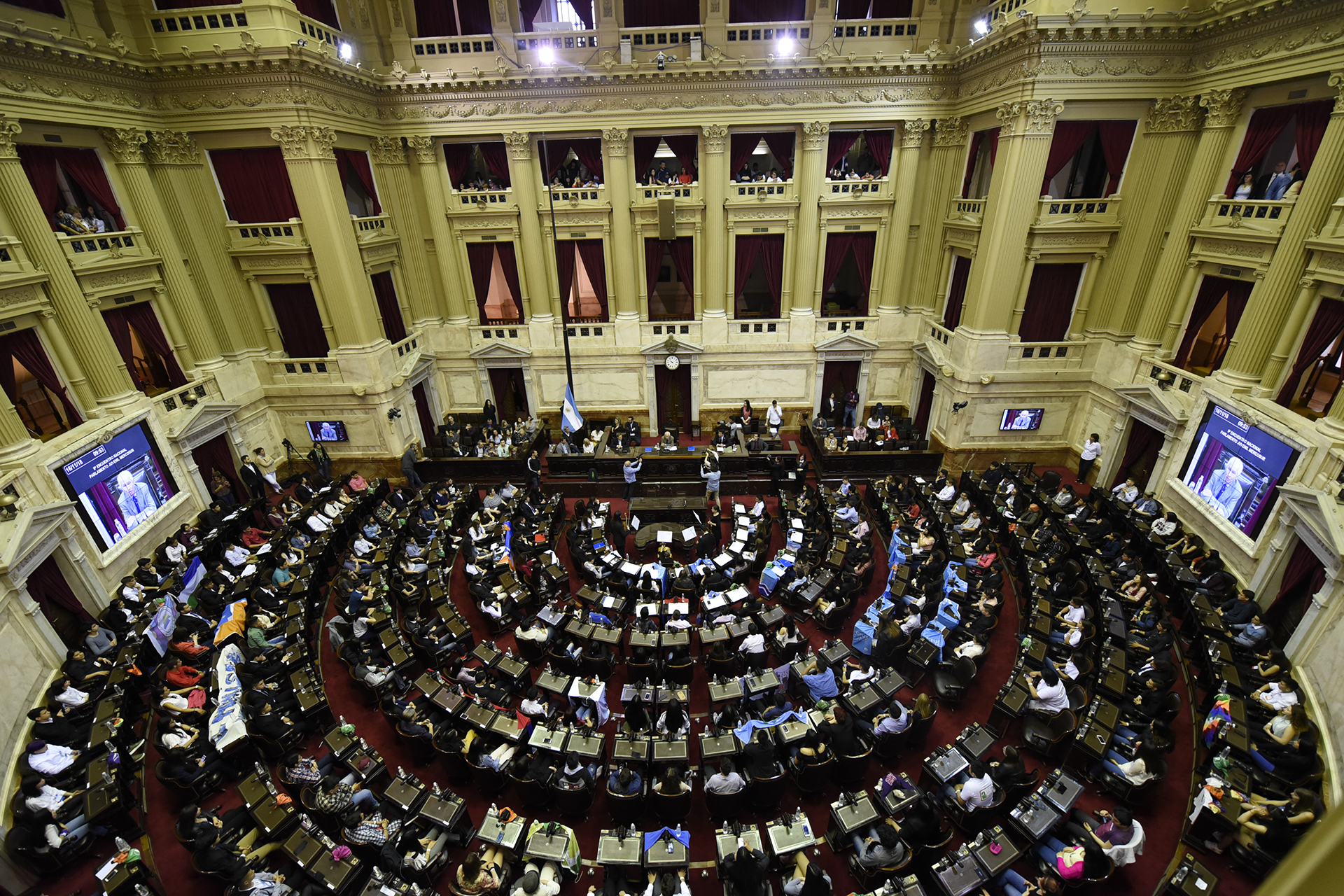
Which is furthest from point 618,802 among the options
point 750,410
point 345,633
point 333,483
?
point 750,410

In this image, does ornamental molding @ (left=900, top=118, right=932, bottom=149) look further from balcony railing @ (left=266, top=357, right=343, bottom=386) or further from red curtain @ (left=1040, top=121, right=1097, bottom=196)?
balcony railing @ (left=266, top=357, right=343, bottom=386)

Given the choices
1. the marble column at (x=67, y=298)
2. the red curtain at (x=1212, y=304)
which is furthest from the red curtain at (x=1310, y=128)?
the marble column at (x=67, y=298)

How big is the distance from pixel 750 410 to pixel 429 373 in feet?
40.0

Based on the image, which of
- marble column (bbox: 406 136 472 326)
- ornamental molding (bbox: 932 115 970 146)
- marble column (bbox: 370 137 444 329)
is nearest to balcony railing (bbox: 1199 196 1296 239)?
ornamental molding (bbox: 932 115 970 146)

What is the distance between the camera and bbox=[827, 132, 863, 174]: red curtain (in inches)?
838

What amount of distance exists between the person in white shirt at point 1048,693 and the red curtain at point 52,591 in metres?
19.4

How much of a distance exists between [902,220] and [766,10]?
319 inches

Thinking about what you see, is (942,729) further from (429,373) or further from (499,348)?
(429,373)

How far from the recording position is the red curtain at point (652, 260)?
2273cm

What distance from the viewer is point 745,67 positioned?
19.8 metres

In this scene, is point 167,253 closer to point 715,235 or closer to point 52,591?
point 52,591

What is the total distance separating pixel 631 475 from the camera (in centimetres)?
1991

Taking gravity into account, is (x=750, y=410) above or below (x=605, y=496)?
above

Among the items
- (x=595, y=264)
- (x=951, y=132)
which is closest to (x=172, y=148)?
(x=595, y=264)
